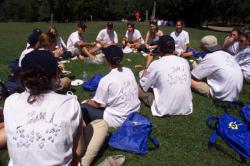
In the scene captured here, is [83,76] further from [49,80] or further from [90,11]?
[90,11]

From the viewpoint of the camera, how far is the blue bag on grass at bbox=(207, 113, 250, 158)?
16.3ft

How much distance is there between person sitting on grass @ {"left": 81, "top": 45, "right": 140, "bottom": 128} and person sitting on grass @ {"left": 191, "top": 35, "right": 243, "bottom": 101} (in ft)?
7.33

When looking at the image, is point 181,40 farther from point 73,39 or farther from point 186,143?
point 186,143

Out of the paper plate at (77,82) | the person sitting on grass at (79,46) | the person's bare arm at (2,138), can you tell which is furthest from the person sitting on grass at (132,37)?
the person's bare arm at (2,138)

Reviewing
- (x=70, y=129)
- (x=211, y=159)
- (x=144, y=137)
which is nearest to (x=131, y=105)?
(x=144, y=137)

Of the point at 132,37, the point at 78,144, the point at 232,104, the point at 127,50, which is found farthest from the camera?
the point at 132,37

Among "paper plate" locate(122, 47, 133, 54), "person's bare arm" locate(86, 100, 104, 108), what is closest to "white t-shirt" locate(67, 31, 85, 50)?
"paper plate" locate(122, 47, 133, 54)

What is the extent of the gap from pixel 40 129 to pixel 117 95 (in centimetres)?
241

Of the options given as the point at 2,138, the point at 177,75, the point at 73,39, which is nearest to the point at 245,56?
the point at 177,75

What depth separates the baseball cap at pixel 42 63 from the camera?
3.09 meters

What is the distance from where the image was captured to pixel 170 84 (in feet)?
19.8

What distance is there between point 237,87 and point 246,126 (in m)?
1.43

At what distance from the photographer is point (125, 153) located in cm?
A: 498

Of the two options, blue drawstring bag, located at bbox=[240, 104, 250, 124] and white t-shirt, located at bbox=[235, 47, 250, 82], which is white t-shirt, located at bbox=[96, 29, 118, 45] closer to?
white t-shirt, located at bbox=[235, 47, 250, 82]
